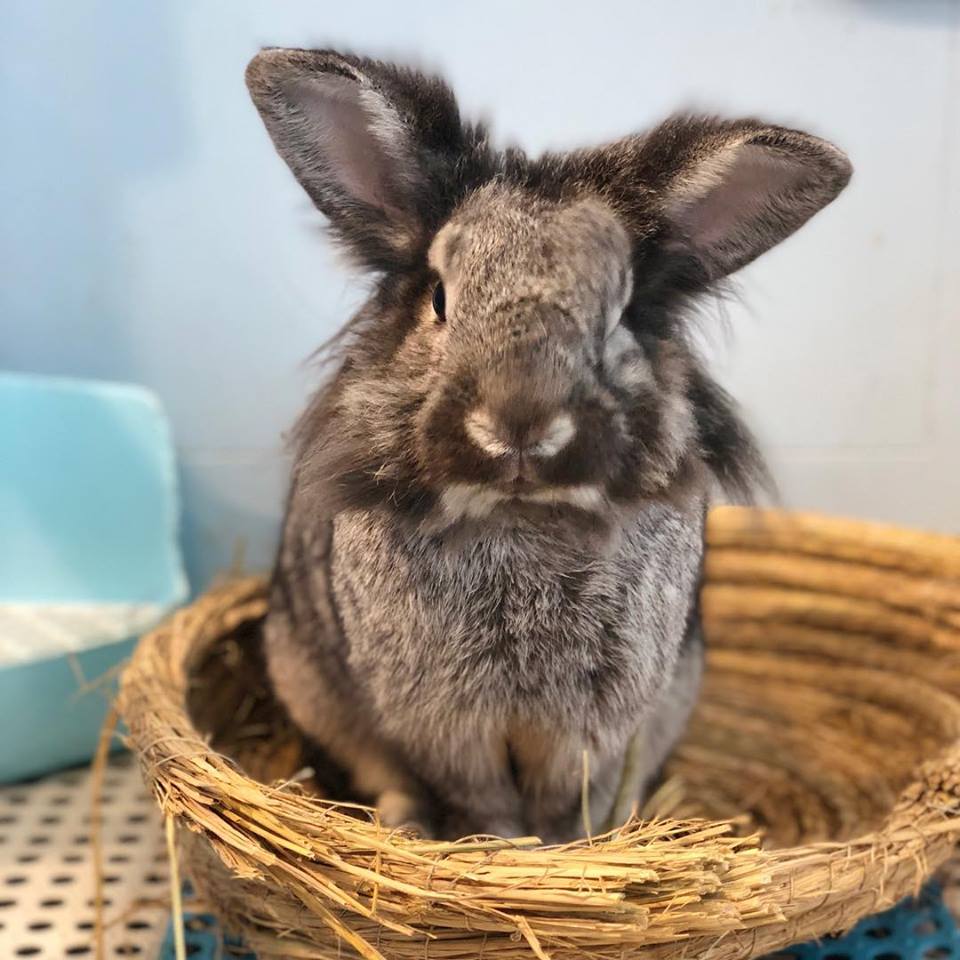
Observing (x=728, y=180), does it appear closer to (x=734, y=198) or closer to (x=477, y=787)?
(x=734, y=198)

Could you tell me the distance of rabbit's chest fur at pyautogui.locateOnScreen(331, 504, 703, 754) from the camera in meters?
1.20

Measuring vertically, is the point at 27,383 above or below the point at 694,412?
below

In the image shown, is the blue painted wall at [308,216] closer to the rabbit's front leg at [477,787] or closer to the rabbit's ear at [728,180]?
the rabbit's ear at [728,180]

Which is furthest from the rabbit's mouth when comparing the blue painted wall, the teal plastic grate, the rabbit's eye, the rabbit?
the blue painted wall

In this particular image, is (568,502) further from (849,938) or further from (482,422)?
(849,938)

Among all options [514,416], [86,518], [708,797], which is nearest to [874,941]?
[708,797]

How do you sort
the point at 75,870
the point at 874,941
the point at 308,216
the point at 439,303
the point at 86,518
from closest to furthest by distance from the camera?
the point at 439,303, the point at 874,941, the point at 75,870, the point at 308,216, the point at 86,518

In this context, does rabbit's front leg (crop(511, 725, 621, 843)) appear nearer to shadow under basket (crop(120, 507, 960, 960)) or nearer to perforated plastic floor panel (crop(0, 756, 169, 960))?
shadow under basket (crop(120, 507, 960, 960))

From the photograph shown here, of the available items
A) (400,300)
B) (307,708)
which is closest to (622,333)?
(400,300)

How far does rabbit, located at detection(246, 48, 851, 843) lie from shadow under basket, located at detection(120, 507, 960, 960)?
0.59 feet

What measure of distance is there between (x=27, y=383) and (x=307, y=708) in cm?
91

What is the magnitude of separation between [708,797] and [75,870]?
43.9 inches

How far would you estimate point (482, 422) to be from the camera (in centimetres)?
96

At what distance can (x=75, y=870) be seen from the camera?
1573 mm
